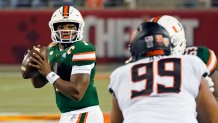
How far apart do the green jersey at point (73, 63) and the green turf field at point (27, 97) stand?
4888 millimetres

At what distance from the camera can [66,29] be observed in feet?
17.3

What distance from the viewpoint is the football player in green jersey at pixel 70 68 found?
4.95 m

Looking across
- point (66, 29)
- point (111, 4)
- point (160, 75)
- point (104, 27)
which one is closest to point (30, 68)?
point (66, 29)

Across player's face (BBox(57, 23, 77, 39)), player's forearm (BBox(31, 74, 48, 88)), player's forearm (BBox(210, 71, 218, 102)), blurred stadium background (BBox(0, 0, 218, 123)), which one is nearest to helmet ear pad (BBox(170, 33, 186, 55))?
player's forearm (BBox(210, 71, 218, 102))

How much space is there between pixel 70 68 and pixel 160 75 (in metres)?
1.87

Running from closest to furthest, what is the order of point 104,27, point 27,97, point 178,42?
point 178,42
point 27,97
point 104,27

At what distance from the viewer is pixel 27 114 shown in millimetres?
9906

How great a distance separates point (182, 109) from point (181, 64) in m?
0.23

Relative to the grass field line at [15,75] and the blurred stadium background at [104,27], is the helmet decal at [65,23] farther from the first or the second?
the blurred stadium background at [104,27]

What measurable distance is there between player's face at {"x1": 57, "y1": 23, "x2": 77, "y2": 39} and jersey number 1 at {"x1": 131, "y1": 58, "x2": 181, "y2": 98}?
6.17ft

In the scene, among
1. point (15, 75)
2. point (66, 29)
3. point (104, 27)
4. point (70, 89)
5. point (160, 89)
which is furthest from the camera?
point (104, 27)

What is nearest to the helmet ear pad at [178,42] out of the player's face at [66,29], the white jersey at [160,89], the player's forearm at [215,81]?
A: the player's forearm at [215,81]

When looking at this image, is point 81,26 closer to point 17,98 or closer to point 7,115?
point 7,115

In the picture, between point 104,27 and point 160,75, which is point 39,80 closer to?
point 160,75
